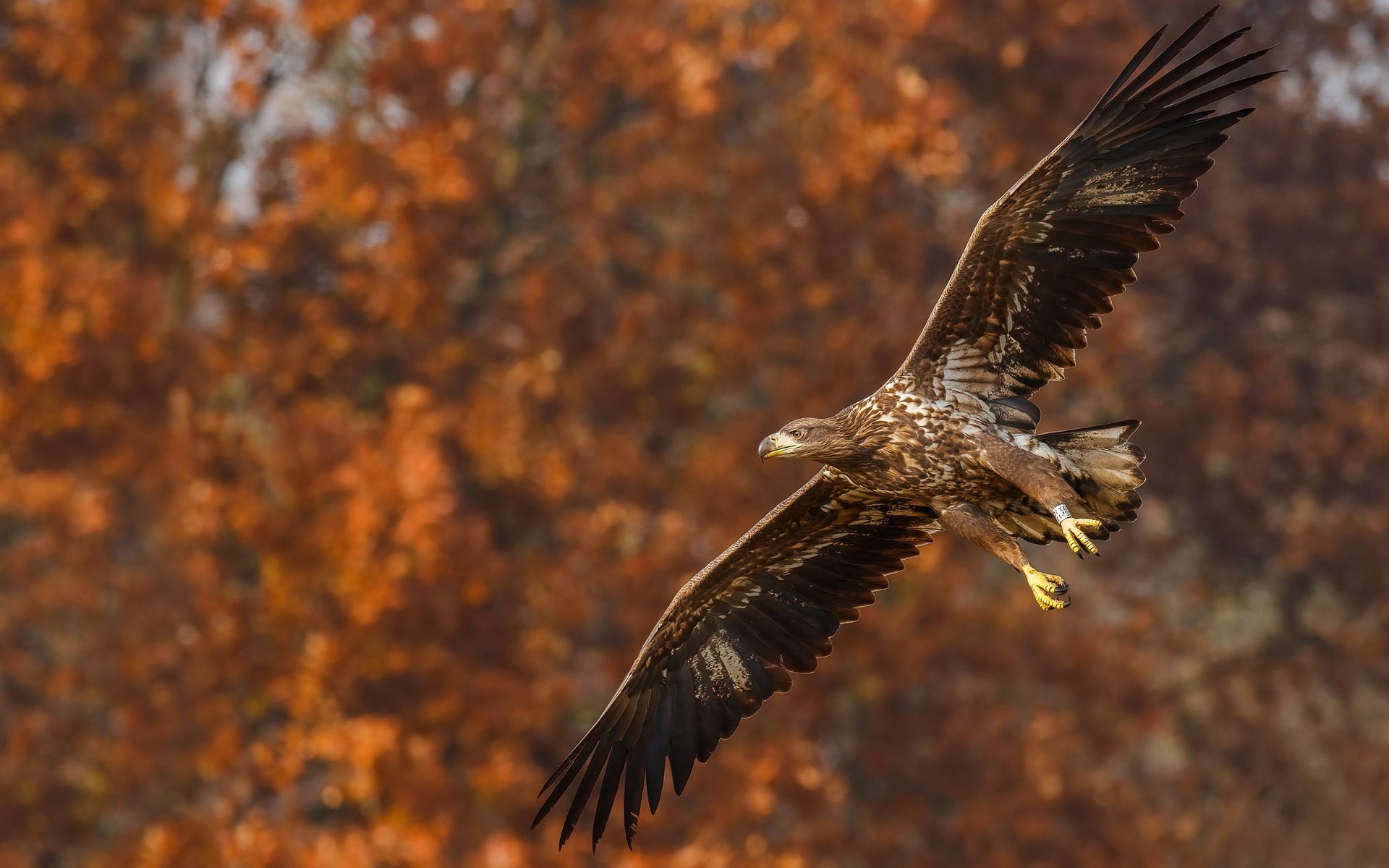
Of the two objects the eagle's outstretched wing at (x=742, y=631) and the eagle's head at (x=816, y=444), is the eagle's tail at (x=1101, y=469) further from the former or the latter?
the eagle's outstretched wing at (x=742, y=631)

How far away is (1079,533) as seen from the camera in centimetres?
689

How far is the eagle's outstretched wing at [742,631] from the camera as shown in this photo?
8.66 metres

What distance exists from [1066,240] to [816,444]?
4.30 ft

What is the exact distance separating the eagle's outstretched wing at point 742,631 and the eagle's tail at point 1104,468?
1.27 metres

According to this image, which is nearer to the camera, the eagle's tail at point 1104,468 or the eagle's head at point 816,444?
the eagle's tail at point 1104,468

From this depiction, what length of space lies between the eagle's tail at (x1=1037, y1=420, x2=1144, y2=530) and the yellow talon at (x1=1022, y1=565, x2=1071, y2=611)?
359 millimetres

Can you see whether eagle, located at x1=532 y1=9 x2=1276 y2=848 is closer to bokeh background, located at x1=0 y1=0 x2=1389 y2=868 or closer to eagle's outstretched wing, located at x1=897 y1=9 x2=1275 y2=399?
eagle's outstretched wing, located at x1=897 y1=9 x2=1275 y2=399

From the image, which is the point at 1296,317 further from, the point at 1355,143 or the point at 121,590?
the point at 121,590

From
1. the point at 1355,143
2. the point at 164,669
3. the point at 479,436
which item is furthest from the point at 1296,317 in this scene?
the point at 164,669

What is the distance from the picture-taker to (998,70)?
19281 millimetres

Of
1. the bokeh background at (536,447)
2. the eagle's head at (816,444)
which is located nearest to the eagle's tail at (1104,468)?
the eagle's head at (816,444)

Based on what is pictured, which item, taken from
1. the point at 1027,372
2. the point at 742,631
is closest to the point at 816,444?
the point at 1027,372

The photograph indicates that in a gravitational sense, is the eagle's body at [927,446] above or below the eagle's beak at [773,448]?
below

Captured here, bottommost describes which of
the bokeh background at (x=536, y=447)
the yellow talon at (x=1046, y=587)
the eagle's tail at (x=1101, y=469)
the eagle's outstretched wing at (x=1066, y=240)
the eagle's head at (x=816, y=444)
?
the yellow talon at (x=1046, y=587)
